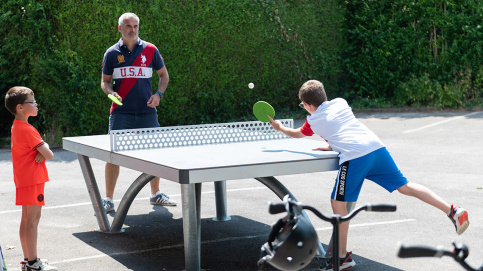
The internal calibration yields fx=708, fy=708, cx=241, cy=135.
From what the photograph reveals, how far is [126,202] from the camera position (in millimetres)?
6613

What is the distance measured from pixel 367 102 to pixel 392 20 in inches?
87.4

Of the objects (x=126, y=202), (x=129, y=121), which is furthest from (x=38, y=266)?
(x=129, y=121)

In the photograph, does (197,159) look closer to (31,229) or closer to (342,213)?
(342,213)

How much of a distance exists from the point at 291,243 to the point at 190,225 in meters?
2.04

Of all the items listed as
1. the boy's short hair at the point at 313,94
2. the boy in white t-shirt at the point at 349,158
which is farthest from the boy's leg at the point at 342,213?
the boy's short hair at the point at 313,94

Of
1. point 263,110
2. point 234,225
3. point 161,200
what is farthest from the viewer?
point 161,200

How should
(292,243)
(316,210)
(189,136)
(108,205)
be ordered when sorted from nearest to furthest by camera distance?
(316,210) < (292,243) < (189,136) < (108,205)

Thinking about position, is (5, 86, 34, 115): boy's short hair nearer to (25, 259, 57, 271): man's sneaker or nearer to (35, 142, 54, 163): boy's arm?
(35, 142, 54, 163): boy's arm

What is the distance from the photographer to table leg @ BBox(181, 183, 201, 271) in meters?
4.88

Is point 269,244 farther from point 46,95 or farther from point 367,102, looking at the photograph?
point 367,102

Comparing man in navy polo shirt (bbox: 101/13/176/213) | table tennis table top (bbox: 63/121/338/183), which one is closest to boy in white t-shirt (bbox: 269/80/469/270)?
table tennis table top (bbox: 63/121/338/183)

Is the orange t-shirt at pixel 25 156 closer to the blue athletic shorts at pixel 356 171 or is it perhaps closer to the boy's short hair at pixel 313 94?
the boy's short hair at pixel 313 94

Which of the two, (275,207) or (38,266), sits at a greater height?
(275,207)

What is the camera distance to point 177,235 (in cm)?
668
